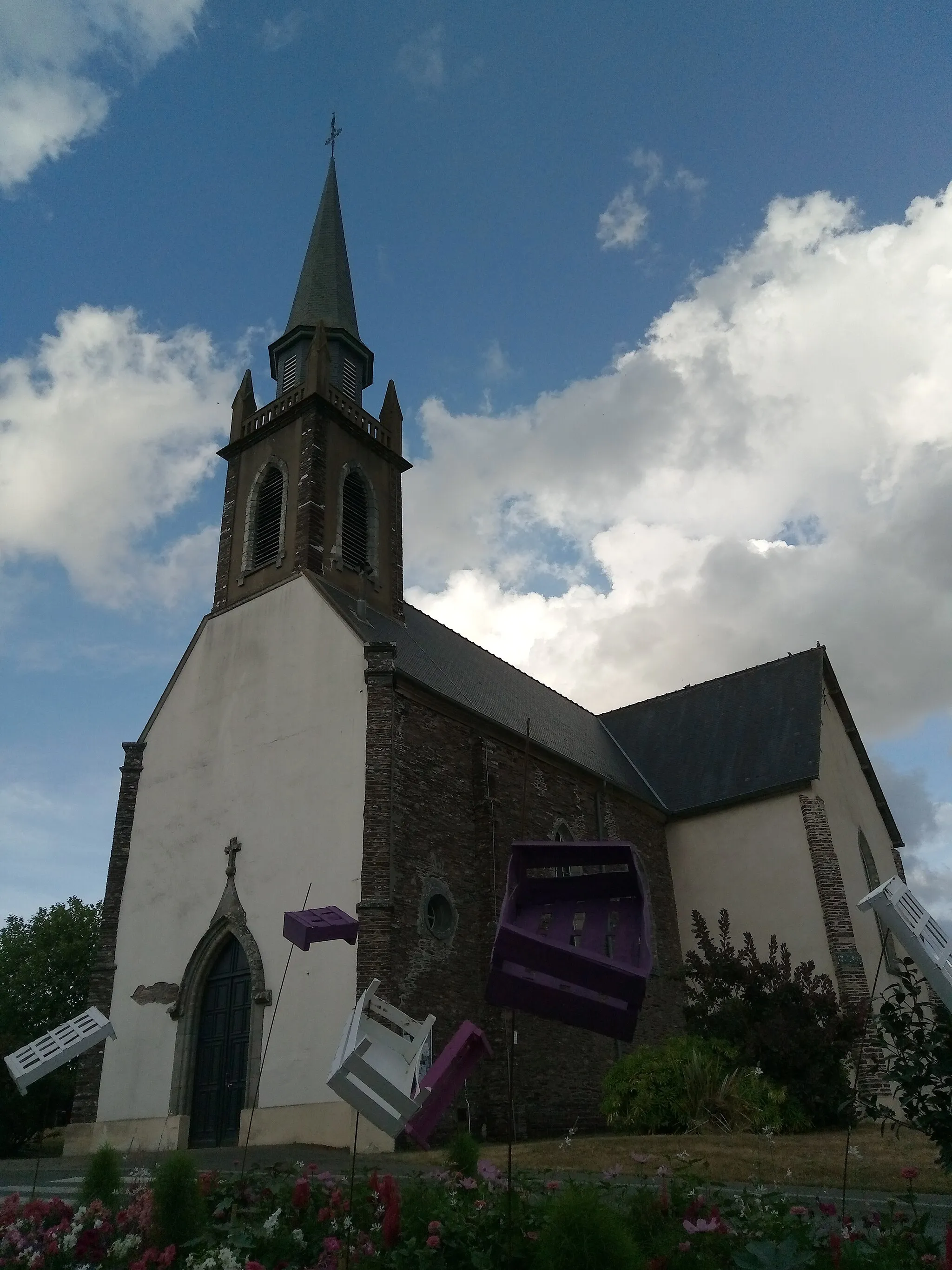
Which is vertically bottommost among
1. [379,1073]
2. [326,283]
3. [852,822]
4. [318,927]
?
[379,1073]

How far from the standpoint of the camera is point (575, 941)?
5.92m

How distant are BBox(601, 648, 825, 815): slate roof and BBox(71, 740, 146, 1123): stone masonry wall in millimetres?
12584

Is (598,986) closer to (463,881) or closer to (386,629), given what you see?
(463,881)

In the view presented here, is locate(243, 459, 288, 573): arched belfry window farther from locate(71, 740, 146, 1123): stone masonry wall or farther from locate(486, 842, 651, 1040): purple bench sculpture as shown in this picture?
locate(486, 842, 651, 1040): purple bench sculpture

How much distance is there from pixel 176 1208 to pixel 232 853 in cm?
1198

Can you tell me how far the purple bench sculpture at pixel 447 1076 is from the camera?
245 inches

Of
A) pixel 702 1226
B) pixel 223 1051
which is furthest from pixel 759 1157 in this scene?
pixel 223 1051

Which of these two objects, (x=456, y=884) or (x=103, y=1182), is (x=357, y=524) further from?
(x=103, y=1182)

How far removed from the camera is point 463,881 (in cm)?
1638

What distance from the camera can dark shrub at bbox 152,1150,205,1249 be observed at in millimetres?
5168

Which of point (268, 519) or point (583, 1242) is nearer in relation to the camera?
point (583, 1242)

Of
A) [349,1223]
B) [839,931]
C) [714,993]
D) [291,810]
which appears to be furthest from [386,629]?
[349,1223]

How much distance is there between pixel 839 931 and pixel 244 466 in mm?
16607

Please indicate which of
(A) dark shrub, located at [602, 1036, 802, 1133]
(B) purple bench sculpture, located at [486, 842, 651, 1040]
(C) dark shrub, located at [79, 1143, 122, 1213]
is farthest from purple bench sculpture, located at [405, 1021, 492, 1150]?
(A) dark shrub, located at [602, 1036, 802, 1133]
